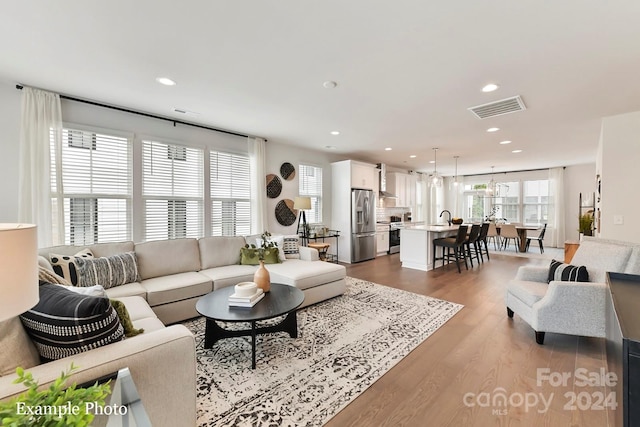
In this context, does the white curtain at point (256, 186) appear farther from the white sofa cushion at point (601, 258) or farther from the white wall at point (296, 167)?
the white sofa cushion at point (601, 258)

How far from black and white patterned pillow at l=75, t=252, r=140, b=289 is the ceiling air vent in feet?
14.8

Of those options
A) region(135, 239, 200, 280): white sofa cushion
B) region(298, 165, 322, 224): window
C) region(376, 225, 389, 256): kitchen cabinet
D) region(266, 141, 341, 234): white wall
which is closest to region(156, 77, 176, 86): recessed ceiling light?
region(135, 239, 200, 280): white sofa cushion

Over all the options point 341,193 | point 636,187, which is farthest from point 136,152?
point 636,187

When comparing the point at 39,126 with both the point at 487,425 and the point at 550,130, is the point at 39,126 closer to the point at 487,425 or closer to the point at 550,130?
the point at 487,425

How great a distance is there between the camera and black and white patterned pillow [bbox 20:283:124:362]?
1.19 metres

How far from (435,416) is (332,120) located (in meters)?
3.57

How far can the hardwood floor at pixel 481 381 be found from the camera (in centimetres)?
164

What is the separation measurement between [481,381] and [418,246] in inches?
147

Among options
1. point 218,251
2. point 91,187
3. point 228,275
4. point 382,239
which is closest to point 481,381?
point 228,275

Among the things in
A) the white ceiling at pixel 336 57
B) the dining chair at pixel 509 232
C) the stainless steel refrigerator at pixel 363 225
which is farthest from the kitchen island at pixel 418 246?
the dining chair at pixel 509 232

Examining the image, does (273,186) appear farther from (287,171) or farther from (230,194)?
(230,194)

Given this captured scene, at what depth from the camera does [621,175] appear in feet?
11.7

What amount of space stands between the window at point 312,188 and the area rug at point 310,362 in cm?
296

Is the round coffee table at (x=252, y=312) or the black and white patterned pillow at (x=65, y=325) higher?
the black and white patterned pillow at (x=65, y=325)
